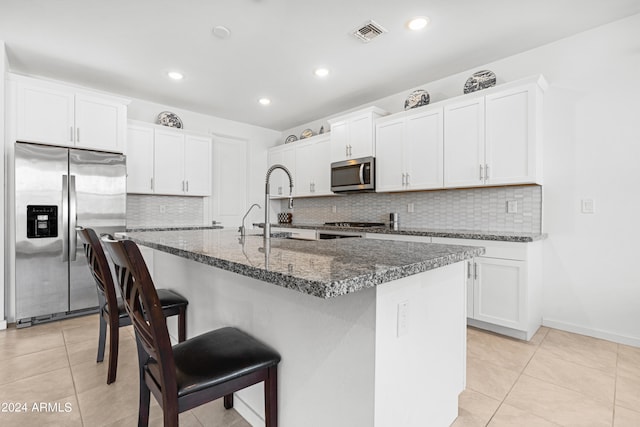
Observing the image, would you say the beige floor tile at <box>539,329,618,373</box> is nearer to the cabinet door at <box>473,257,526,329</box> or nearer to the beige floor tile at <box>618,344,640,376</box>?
the beige floor tile at <box>618,344,640,376</box>

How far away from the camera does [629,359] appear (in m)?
2.23

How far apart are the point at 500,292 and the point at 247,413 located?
2.24 m

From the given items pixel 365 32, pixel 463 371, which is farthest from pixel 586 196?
pixel 365 32

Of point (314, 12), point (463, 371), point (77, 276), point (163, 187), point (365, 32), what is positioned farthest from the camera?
point (163, 187)

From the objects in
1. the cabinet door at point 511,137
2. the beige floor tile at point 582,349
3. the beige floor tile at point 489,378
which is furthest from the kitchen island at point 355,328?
the cabinet door at point 511,137

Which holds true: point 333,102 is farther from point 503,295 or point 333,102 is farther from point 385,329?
point 385,329

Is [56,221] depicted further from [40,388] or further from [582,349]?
[582,349]

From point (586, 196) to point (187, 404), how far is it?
10.9 feet

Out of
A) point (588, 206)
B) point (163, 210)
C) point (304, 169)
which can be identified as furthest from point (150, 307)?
point (304, 169)


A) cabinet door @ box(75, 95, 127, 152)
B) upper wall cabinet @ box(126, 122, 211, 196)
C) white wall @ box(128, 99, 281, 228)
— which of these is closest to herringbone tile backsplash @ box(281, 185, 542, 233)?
white wall @ box(128, 99, 281, 228)

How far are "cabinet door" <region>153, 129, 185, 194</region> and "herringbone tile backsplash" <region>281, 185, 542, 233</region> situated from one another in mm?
2297

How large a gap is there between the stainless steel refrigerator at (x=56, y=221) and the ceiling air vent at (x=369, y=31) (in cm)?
286

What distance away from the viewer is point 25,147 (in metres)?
2.93

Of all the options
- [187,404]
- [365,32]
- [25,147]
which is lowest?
[187,404]
